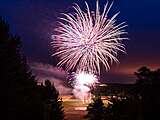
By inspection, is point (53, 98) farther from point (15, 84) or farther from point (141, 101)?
point (15, 84)

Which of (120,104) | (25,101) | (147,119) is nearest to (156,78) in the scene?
(120,104)

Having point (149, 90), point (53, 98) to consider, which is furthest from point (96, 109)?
point (149, 90)

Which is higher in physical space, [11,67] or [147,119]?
[11,67]

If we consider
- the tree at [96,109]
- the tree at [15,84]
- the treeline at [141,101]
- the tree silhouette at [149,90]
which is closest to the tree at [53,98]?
the tree at [96,109]

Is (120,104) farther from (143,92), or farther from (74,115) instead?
(74,115)

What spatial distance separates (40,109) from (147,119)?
9.43m

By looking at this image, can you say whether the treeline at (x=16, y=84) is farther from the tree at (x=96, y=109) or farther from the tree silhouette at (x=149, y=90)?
the tree at (x=96, y=109)

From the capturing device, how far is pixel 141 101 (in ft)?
195

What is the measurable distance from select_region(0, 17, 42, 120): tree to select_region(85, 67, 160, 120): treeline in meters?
8.87

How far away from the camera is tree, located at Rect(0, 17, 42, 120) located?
48.0 metres

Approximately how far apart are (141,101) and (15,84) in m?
14.3

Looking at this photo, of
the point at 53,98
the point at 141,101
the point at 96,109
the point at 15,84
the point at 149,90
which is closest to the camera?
the point at 15,84

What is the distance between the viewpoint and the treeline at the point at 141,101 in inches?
2224

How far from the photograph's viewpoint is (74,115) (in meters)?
137
